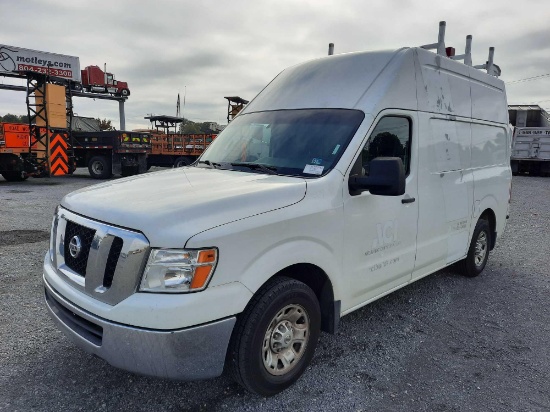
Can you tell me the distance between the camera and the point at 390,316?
392 centimetres

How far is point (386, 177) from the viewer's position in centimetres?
264

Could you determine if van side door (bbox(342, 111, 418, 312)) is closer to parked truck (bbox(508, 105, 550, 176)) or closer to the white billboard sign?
parked truck (bbox(508, 105, 550, 176))

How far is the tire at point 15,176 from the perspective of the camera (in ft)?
48.6

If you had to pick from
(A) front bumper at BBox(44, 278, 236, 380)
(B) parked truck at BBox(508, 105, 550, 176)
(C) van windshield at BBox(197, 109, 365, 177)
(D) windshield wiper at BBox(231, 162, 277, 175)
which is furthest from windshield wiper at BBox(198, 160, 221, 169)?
(B) parked truck at BBox(508, 105, 550, 176)

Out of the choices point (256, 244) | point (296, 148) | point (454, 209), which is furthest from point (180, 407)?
point (454, 209)

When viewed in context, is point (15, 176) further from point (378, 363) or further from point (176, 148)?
point (378, 363)

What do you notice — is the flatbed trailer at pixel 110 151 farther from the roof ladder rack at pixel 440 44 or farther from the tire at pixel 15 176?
the roof ladder rack at pixel 440 44

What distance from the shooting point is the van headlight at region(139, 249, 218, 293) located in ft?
6.88

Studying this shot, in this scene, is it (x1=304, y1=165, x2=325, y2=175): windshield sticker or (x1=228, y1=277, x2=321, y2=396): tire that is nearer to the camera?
(x1=228, y1=277, x2=321, y2=396): tire

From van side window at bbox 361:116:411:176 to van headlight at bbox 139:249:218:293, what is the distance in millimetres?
1506

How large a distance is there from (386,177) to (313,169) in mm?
534

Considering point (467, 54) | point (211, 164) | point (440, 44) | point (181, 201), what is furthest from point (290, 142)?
point (467, 54)

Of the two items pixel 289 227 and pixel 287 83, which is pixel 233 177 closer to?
pixel 289 227

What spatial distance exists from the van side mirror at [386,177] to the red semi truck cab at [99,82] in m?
35.4
